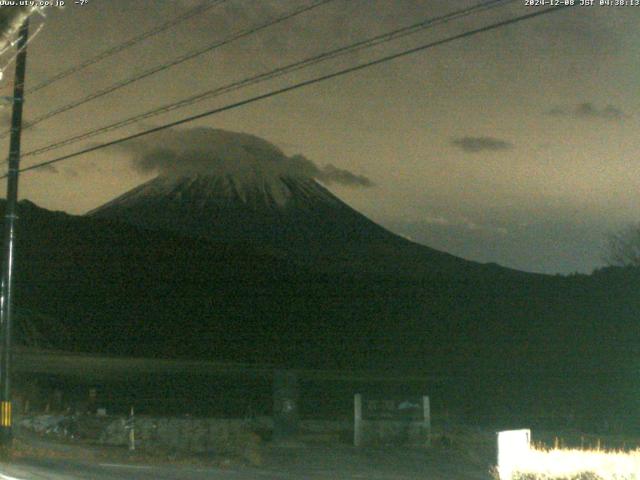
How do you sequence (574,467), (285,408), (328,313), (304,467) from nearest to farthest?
(574,467), (304,467), (285,408), (328,313)

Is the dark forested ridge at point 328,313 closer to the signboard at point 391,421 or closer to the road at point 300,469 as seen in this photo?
the signboard at point 391,421

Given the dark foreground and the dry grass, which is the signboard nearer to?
the dark foreground

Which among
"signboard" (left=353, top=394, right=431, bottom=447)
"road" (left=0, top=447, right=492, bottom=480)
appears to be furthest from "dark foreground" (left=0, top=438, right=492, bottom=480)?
"signboard" (left=353, top=394, right=431, bottom=447)

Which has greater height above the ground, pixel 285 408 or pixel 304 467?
pixel 285 408

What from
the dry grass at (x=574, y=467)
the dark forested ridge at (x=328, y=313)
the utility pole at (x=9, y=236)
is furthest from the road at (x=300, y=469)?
the dark forested ridge at (x=328, y=313)

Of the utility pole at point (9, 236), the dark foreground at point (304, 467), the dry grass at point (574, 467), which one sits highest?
the utility pole at point (9, 236)

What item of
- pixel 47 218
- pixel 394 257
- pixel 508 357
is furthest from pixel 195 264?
pixel 508 357

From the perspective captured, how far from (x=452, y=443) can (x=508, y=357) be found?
46471 millimetres

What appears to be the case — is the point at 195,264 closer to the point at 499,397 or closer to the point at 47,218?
the point at 47,218

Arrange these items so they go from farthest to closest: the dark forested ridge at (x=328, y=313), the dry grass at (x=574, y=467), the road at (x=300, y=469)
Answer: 1. the dark forested ridge at (x=328, y=313)
2. the road at (x=300, y=469)
3. the dry grass at (x=574, y=467)

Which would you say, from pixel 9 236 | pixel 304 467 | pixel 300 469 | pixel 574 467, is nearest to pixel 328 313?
pixel 9 236

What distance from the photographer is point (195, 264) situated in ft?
412

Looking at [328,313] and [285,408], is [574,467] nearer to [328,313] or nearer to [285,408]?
[285,408]

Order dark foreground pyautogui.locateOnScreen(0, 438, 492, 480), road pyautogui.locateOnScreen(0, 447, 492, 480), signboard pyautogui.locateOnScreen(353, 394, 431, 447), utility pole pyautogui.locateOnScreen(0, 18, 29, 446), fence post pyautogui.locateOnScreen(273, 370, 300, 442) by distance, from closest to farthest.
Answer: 1. road pyautogui.locateOnScreen(0, 447, 492, 480)
2. dark foreground pyautogui.locateOnScreen(0, 438, 492, 480)
3. utility pole pyautogui.locateOnScreen(0, 18, 29, 446)
4. signboard pyautogui.locateOnScreen(353, 394, 431, 447)
5. fence post pyautogui.locateOnScreen(273, 370, 300, 442)
